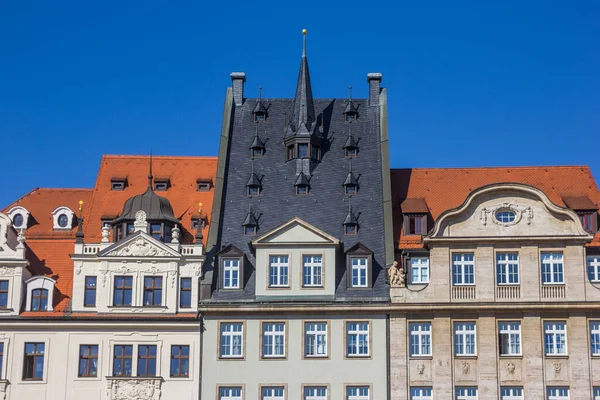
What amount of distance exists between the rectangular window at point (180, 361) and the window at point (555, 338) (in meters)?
16.9

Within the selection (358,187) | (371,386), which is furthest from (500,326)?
(358,187)

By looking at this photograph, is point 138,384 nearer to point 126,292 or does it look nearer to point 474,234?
point 126,292

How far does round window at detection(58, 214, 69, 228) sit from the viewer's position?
65.8 meters

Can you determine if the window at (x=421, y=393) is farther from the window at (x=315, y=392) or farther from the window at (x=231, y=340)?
the window at (x=231, y=340)

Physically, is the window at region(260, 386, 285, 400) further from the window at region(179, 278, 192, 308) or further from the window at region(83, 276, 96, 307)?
the window at region(83, 276, 96, 307)

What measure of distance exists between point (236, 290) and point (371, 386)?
26.4 ft

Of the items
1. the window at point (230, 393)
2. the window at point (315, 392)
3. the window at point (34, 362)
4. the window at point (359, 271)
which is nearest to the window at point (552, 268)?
the window at point (359, 271)

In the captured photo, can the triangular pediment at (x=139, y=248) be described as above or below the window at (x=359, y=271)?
above

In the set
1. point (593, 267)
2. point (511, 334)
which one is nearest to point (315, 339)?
point (511, 334)

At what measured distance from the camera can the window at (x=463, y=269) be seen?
59938 mm

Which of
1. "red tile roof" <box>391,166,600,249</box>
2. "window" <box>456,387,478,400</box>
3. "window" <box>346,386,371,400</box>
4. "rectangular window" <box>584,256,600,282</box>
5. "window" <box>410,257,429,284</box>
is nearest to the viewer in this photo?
"window" <box>456,387,478,400</box>

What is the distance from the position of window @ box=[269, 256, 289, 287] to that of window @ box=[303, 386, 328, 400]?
528 centimetres

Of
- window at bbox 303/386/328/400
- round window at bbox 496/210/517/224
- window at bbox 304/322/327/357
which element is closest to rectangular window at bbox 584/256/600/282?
round window at bbox 496/210/517/224

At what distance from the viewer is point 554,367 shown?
58.3 meters
